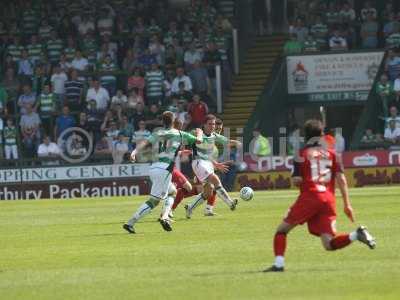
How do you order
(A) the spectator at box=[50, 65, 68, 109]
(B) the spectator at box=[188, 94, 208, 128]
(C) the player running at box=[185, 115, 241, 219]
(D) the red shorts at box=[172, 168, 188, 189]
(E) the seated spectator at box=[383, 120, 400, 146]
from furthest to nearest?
1. (A) the spectator at box=[50, 65, 68, 109]
2. (B) the spectator at box=[188, 94, 208, 128]
3. (E) the seated spectator at box=[383, 120, 400, 146]
4. (C) the player running at box=[185, 115, 241, 219]
5. (D) the red shorts at box=[172, 168, 188, 189]

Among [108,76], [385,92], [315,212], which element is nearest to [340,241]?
[315,212]

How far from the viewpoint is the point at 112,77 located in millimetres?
41844

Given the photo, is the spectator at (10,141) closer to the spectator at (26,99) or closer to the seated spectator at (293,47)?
the spectator at (26,99)

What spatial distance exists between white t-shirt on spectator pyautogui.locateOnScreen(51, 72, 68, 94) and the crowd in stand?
3 cm

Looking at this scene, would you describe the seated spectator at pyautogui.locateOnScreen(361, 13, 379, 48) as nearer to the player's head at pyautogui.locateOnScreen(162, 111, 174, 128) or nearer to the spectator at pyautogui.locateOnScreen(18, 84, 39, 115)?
the spectator at pyautogui.locateOnScreen(18, 84, 39, 115)

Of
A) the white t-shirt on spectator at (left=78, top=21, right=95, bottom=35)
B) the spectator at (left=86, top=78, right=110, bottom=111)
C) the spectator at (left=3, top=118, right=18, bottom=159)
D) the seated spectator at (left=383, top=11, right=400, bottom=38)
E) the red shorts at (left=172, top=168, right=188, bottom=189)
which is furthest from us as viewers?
the white t-shirt on spectator at (left=78, top=21, right=95, bottom=35)

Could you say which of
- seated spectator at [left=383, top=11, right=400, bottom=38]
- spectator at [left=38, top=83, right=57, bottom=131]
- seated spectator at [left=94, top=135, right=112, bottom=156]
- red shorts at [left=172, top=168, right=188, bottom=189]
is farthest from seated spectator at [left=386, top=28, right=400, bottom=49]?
red shorts at [left=172, top=168, right=188, bottom=189]

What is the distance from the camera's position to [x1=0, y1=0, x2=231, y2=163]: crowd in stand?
4000 centimetres

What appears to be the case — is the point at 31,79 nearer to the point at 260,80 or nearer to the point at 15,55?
the point at 15,55

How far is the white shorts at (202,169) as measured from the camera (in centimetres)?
2650

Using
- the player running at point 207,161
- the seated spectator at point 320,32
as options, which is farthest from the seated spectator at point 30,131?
the player running at point 207,161

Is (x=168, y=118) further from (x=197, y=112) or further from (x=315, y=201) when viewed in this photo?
(x=197, y=112)

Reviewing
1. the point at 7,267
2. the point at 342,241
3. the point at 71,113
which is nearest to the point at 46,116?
the point at 71,113

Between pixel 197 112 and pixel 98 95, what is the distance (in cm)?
355
